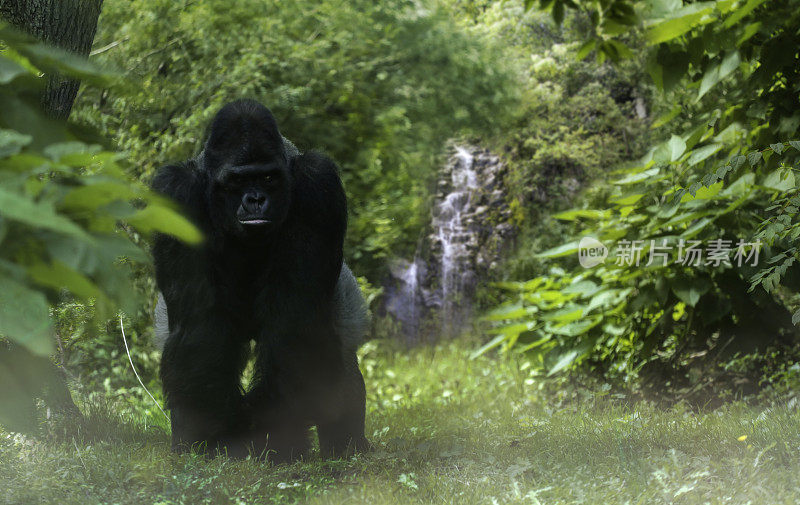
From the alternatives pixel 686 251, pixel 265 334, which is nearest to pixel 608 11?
pixel 265 334

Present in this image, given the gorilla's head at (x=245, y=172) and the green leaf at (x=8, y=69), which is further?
the gorilla's head at (x=245, y=172)

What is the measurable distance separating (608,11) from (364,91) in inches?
208

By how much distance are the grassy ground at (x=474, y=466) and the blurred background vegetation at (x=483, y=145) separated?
45 cm

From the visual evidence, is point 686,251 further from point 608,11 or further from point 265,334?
point 608,11

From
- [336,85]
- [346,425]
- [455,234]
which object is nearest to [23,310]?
[346,425]

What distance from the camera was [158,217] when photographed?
926 mm

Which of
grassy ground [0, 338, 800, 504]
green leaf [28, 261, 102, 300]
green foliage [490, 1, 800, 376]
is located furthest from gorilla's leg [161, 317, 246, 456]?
green foliage [490, 1, 800, 376]

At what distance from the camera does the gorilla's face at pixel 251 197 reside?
8.47 ft

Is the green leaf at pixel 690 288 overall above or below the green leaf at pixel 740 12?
below

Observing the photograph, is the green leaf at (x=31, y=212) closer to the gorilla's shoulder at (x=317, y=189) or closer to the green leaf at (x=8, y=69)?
the green leaf at (x=8, y=69)

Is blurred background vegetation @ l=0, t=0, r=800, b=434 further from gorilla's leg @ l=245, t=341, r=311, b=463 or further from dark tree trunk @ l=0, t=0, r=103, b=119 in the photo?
gorilla's leg @ l=245, t=341, r=311, b=463

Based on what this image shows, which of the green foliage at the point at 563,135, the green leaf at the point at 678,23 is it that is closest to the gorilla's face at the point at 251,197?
the green leaf at the point at 678,23

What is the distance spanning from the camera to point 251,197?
101 inches

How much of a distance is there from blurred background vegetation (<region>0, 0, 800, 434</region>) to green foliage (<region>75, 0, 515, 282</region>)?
25 millimetres
